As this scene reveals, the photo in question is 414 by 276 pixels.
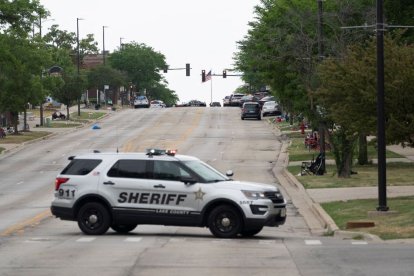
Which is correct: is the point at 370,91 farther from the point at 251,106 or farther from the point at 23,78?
the point at 251,106

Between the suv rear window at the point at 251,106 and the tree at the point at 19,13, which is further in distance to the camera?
the suv rear window at the point at 251,106

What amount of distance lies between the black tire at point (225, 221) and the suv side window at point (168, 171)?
3.48ft

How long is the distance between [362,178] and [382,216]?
52.6ft

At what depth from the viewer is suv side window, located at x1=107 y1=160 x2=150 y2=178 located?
21984 mm

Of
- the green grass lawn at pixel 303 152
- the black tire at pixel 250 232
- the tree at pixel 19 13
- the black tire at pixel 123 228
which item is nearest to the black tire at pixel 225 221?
the black tire at pixel 250 232

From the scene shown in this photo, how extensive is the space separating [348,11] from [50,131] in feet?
134

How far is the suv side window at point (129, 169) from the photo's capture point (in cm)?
2198

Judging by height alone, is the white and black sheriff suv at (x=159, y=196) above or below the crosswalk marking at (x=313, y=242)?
above

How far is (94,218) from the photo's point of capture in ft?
72.7

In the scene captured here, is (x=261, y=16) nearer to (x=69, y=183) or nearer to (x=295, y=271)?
(x=69, y=183)

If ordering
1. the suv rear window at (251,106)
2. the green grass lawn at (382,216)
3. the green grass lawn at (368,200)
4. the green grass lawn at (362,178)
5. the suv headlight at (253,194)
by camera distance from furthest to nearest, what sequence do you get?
the suv rear window at (251,106) < the green grass lawn at (362,178) < the green grass lawn at (368,200) < the green grass lawn at (382,216) < the suv headlight at (253,194)

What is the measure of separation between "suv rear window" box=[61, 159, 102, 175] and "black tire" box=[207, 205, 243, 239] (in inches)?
116

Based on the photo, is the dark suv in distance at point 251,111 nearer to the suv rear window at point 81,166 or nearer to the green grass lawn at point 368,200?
the green grass lawn at point 368,200

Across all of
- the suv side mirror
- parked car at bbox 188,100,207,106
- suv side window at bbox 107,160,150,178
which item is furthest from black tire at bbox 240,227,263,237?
parked car at bbox 188,100,207,106
